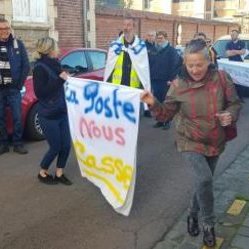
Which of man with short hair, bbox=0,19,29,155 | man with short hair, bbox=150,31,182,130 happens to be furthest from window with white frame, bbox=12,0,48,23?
man with short hair, bbox=0,19,29,155

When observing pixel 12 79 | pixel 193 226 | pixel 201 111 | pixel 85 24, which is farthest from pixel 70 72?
pixel 85 24

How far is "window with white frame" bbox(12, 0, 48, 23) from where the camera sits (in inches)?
499

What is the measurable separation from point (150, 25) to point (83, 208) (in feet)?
59.9

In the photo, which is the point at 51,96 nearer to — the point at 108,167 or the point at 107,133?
the point at 107,133

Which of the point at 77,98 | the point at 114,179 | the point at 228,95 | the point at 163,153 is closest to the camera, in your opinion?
the point at 228,95

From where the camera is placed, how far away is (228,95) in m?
3.59

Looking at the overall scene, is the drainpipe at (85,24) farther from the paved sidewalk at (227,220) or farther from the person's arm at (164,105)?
the person's arm at (164,105)

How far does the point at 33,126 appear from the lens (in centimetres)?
756

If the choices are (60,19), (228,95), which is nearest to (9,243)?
(228,95)

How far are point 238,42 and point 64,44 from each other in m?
5.50

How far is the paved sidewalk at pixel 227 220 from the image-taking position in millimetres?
3941

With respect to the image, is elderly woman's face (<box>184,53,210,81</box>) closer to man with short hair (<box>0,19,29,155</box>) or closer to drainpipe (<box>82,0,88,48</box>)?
man with short hair (<box>0,19,29,155</box>)

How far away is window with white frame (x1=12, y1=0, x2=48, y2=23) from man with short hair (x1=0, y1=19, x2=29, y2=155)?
6.07 meters

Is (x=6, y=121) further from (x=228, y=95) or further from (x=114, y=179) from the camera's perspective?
(x=228, y=95)
